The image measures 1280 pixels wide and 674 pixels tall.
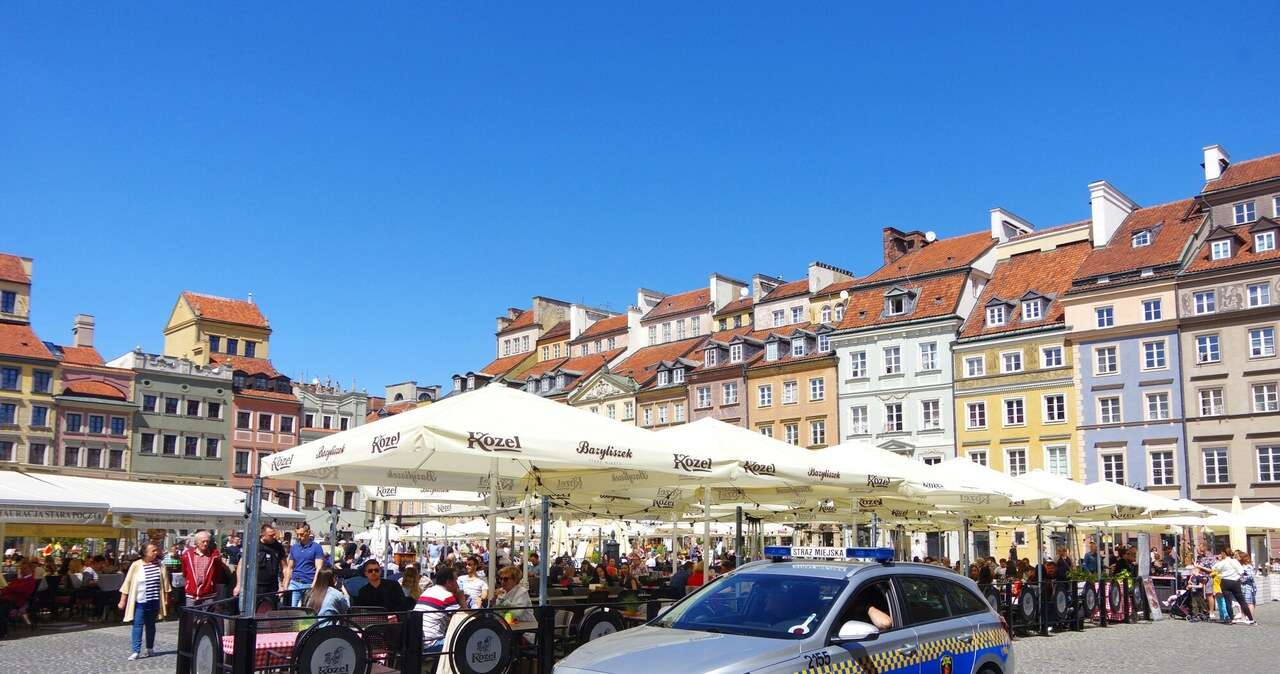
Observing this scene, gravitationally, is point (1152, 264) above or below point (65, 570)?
above

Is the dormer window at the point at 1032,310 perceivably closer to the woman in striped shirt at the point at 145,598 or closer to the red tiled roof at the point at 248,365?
the woman in striped shirt at the point at 145,598

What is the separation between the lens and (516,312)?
9238cm

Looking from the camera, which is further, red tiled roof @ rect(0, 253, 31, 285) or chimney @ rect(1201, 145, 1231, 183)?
red tiled roof @ rect(0, 253, 31, 285)

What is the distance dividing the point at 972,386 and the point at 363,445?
44.9 meters

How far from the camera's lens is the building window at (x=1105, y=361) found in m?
48.9

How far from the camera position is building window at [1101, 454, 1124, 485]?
48.1m

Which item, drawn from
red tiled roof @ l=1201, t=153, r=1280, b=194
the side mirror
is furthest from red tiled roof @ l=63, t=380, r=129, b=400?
the side mirror

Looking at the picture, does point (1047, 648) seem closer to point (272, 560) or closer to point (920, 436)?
point (272, 560)

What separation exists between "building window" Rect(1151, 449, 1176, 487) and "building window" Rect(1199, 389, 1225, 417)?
2204mm

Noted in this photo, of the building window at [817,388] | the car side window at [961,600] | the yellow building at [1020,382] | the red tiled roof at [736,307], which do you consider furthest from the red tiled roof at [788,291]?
the car side window at [961,600]

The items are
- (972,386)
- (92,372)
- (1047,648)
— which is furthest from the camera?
(92,372)

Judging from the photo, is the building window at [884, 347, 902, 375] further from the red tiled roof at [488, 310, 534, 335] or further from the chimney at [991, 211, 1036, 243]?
the red tiled roof at [488, 310, 534, 335]

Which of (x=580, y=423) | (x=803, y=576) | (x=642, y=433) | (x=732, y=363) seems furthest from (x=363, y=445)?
(x=732, y=363)

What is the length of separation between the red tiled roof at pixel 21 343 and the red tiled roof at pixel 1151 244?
54.5 meters
